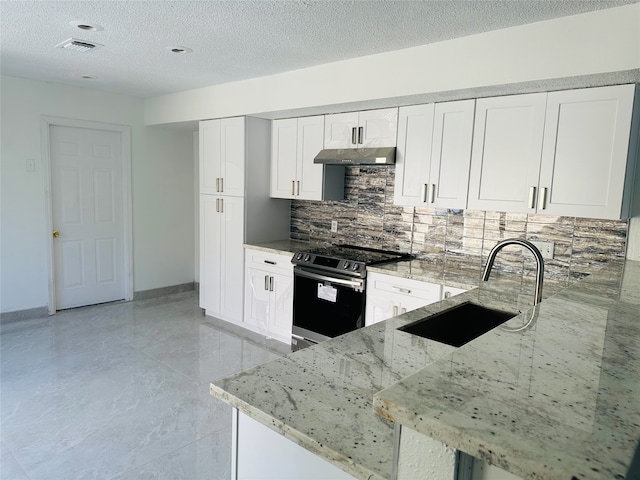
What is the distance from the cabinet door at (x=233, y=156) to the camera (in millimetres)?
4465

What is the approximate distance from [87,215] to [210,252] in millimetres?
1610

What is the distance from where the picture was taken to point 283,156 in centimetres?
452

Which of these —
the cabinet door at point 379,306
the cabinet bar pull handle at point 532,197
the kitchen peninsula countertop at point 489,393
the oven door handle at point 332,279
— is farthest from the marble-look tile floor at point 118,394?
the cabinet bar pull handle at point 532,197

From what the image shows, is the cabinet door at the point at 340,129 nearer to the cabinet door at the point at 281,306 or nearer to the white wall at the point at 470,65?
the white wall at the point at 470,65

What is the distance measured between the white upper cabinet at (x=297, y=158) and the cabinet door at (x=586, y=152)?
1958 millimetres

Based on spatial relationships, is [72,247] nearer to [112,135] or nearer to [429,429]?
[112,135]

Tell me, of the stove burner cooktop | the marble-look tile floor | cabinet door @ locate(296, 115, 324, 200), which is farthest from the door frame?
the stove burner cooktop

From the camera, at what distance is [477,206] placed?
3207mm

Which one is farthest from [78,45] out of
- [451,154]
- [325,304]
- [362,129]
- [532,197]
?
[532,197]

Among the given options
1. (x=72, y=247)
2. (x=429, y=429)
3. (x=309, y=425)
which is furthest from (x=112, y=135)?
(x=429, y=429)

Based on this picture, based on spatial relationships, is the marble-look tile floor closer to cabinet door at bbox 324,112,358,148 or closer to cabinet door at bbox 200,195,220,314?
cabinet door at bbox 200,195,220,314

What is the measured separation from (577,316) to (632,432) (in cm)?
73

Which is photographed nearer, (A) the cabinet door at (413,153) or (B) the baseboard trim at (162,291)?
(A) the cabinet door at (413,153)

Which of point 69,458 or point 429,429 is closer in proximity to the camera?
point 429,429
